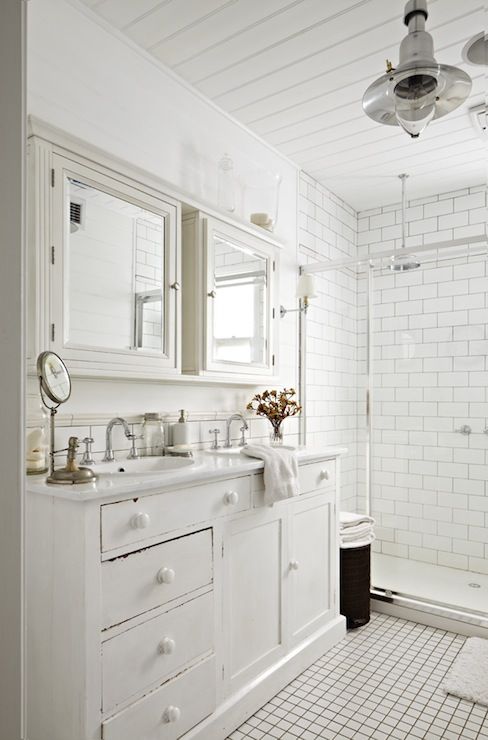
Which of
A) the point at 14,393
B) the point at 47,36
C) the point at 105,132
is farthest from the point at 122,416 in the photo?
the point at 14,393

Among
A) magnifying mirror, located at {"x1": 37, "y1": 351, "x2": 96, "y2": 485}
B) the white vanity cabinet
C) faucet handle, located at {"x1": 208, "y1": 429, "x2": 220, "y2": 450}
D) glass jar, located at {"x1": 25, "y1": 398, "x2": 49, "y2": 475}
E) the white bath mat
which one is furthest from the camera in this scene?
faucet handle, located at {"x1": 208, "y1": 429, "x2": 220, "y2": 450}

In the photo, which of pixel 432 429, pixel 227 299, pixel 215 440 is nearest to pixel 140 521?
pixel 215 440

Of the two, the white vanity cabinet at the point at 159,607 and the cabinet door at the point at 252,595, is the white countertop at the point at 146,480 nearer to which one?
the white vanity cabinet at the point at 159,607

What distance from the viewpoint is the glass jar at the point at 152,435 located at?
2.30 m

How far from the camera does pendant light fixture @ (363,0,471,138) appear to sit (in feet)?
5.12

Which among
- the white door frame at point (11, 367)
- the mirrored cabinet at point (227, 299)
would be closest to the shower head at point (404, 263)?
the mirrored cabinet at point (227, 299)

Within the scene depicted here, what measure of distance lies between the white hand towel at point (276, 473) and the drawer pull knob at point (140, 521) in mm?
675

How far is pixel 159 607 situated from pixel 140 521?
309mm

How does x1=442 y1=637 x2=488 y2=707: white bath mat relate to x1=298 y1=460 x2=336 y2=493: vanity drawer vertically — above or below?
below

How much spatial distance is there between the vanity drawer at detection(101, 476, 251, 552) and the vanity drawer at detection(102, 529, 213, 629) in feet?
0.18

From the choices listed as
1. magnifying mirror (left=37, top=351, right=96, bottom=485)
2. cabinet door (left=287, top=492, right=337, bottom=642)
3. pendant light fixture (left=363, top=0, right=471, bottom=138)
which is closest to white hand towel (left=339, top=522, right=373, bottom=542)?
cabinet door (left=287, top=492, right=337, bottom=642)

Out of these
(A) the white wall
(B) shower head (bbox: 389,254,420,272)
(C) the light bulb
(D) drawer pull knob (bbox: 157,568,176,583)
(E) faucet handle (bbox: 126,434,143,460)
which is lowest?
(D) drawer pull knob (bbox: 157,568,176,583)

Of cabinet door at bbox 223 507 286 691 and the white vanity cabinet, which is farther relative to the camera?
cabinet door at bbox 223 507 286 691

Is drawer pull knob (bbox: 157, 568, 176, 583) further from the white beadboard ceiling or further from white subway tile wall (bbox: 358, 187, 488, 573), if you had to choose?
white subway tile wall (bbox: 358, 187, 488, 573)
